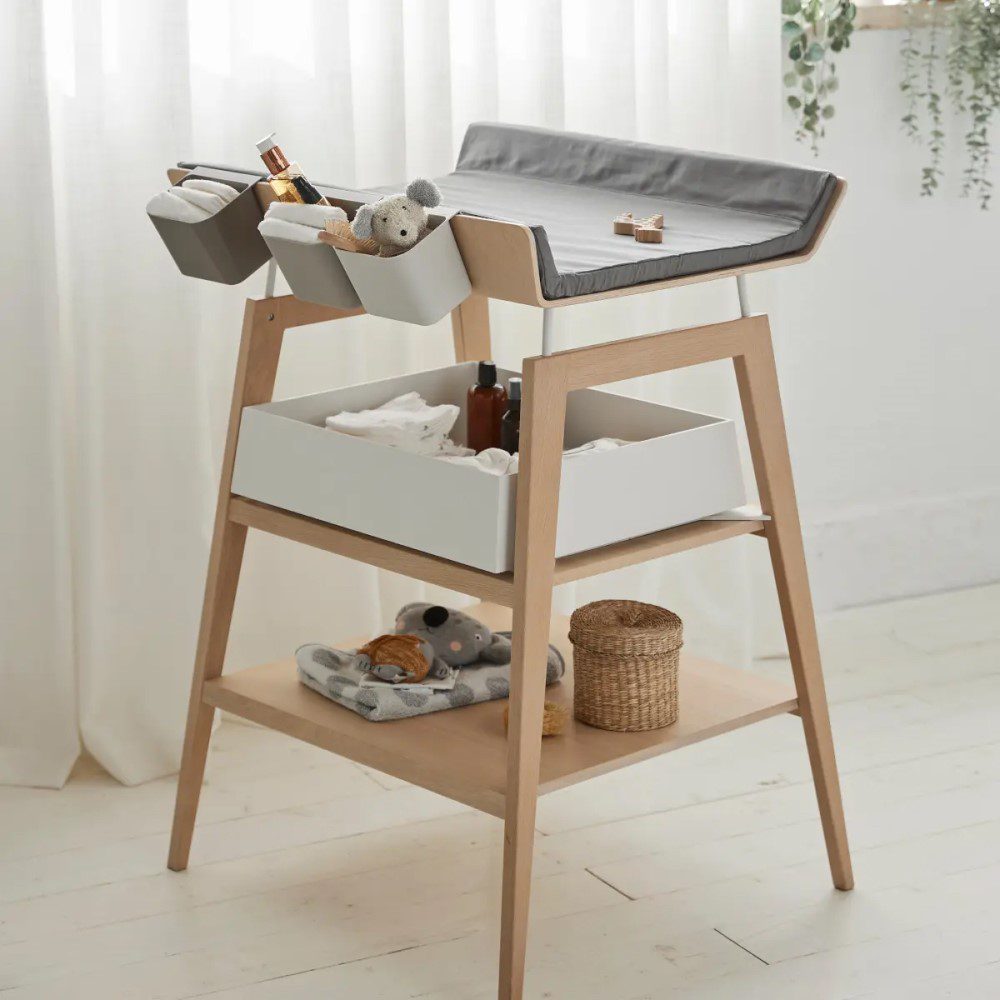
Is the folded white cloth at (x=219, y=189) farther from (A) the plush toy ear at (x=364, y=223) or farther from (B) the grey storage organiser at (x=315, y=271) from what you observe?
(A) the plush toy ear at (x=364, y=223)

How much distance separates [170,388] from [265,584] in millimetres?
324

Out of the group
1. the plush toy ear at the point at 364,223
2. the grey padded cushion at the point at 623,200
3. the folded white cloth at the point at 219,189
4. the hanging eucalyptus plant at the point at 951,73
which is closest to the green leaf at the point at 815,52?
the hanging eucalyptus plant at the point at 951,73

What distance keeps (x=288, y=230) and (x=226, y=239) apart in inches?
6.1

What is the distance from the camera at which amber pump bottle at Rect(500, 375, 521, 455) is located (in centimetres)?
167

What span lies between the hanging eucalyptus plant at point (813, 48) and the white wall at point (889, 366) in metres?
0.04

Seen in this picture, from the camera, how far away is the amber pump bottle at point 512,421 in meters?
1.67

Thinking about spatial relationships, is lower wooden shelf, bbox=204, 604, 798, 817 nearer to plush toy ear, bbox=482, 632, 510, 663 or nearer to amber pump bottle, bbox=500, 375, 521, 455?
plush toy ear, bbox=482, 632, 510, 663

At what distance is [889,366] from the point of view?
269 cm

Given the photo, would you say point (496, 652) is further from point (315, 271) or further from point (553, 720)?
point (315, 271)

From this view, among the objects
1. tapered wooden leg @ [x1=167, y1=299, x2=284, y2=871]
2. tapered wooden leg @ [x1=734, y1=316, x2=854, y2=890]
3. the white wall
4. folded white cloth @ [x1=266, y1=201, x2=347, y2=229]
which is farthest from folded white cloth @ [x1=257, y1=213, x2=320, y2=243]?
the white wall

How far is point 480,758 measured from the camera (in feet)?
5.22

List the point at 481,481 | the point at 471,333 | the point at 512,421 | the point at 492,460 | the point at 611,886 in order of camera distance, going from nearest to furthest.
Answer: the point at 481,481, the point at 492,460, the point at 512,421, the point at 611,886, the point at 471,333

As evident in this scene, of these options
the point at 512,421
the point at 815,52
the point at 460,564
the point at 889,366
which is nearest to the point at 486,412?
the point at 512,421

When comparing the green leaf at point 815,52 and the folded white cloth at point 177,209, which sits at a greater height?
the green leaf at point 815,52
